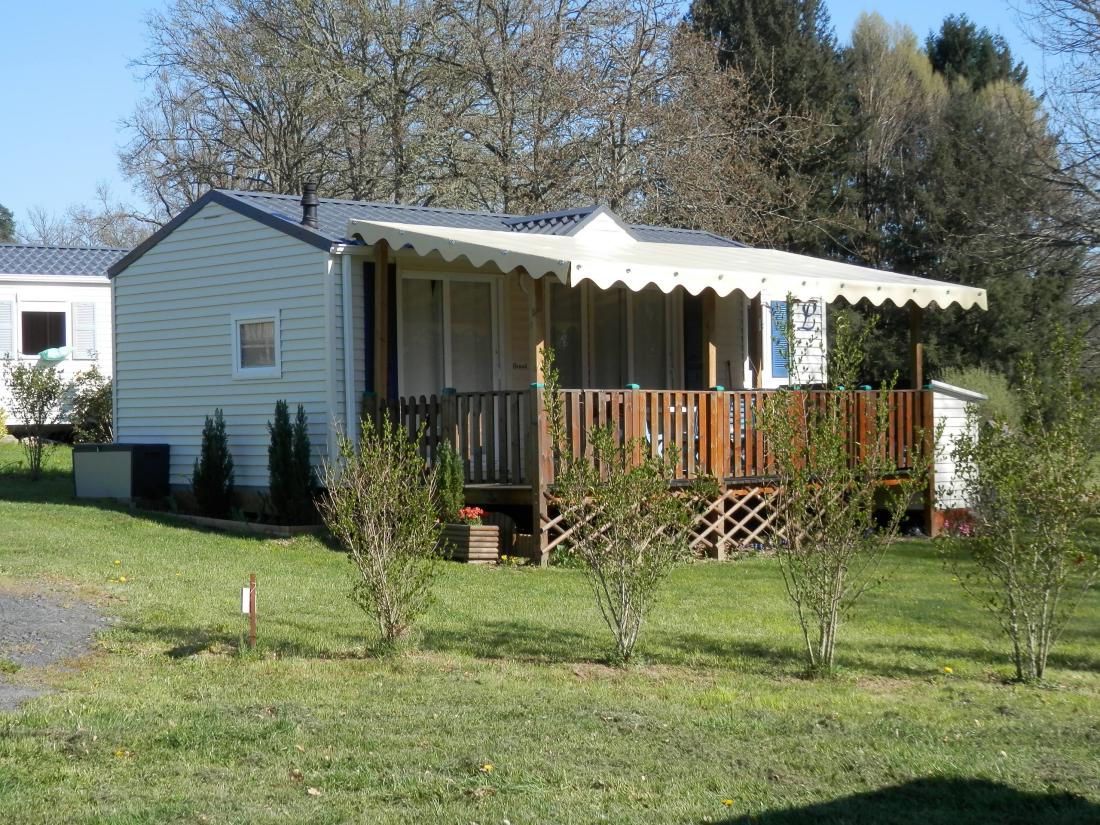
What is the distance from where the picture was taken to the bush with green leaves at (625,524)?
26.4 feet

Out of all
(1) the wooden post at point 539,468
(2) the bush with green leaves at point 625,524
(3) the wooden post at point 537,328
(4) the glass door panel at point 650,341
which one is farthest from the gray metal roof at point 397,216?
(2) the bush with green leaves at point 625,524

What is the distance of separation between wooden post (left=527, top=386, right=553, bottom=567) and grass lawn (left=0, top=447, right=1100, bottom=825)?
4.51 feet

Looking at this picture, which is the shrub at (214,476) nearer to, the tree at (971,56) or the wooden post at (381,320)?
the wooden post at (381,320)

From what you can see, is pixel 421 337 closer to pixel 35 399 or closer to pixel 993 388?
pixel 35 399

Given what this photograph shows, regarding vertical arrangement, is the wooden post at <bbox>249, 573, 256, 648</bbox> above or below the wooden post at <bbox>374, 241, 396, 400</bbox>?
below

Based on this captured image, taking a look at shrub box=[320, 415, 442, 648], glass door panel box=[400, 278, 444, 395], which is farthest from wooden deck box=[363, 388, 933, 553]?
shrub box=[320, 415, 442, 648]

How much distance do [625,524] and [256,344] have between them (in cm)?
811

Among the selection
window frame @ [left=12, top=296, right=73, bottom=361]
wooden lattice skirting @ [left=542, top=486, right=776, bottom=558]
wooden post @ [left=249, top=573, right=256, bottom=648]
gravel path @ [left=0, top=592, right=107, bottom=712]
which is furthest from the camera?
window frame @ [left=12, top=296, right=73, bottom=361]

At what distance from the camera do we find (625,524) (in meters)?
8.12

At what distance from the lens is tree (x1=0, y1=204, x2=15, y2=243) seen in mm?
60787

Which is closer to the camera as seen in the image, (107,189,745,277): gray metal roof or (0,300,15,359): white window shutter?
(107,189,745,277): gray metal roof

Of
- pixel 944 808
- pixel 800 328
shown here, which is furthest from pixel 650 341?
pixel 944 808

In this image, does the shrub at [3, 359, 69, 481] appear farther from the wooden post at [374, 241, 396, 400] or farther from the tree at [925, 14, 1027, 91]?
the tree at [925, 14, 1027, 91]

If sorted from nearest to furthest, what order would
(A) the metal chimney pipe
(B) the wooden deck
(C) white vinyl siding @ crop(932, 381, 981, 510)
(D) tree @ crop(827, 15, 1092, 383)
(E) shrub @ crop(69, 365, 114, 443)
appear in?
(B) the wooden deck, (A) the metal chimney pipe, (C) white vinyl siding @ crop(932, 381, 981, 510), (E) shrub @ crop(69, 365, 114, 443), (D) tree @ crop(827, 15, 1092, 383)
